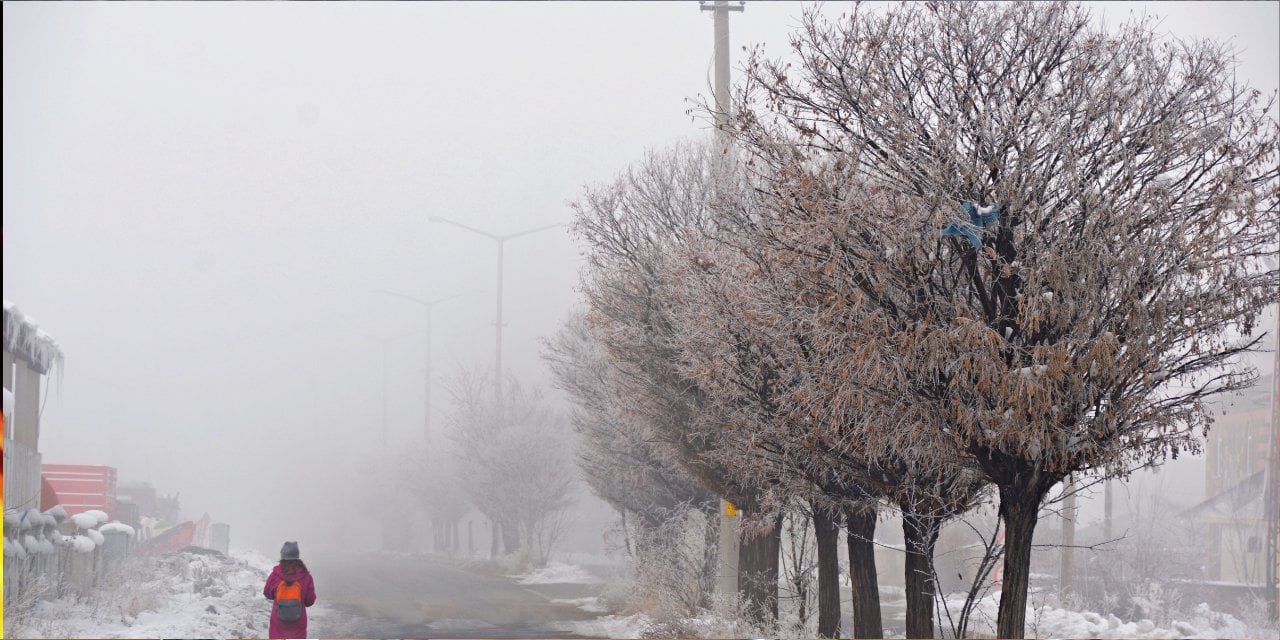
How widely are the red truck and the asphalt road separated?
5644 millimetres

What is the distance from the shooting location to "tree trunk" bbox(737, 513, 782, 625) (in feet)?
60.3

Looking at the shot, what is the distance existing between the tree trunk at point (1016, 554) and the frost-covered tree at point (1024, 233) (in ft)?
0.06

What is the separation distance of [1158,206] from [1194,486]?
77.4 metres

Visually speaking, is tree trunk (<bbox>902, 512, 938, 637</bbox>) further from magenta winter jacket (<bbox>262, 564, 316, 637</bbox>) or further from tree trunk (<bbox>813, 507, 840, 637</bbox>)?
magenta winter jacket (<bbox>262, 564, 316, 637</bbox>)

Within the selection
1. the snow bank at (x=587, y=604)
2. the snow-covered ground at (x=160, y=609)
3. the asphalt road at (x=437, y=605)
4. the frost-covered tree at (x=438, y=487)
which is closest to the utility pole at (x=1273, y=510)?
the snow bank at (x=587, y=604)

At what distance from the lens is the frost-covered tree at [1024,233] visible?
8.98 m

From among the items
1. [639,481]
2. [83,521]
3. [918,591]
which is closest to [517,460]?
[639,481]

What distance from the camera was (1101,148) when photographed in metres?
9.47

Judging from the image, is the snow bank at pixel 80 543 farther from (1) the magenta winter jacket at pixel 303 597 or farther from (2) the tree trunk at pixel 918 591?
(2) the tree trunk at pixel 918 591

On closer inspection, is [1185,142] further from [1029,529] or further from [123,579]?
[123,579]

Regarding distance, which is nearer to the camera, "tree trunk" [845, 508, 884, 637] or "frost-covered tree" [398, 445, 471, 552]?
"tree trunk" [845, 508, 884, 637]

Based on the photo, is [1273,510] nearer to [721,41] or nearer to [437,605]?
[721,41]

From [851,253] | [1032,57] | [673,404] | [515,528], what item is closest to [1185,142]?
[1032,57]

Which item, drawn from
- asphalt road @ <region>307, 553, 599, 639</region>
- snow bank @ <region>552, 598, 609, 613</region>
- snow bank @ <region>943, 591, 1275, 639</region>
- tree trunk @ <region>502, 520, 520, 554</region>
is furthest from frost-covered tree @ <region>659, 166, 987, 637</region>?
tree trunk @ <region>502, 520, 520, 554</region>
